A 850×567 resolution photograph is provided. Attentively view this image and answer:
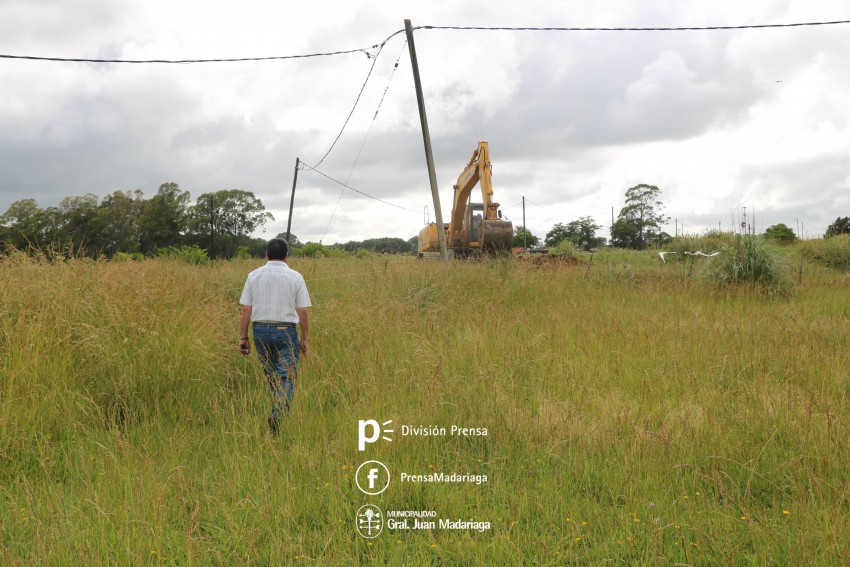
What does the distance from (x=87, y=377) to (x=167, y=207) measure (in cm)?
5091

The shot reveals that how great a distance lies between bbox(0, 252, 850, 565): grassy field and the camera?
333cm

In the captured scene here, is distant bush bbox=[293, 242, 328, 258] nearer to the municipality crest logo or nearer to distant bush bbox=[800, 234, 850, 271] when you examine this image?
distant bush bbox=[800, 234, 850, 271]

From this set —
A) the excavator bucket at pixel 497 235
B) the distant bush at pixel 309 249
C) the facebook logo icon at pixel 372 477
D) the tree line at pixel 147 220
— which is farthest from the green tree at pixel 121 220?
the facebook logo icon at pixel 372 477

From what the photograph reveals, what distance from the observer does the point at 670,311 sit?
34.5 feet

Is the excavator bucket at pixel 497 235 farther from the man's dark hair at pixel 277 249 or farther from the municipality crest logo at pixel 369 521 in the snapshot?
the municipality crest logo at pixel 369 521

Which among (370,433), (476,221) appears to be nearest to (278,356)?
(370,433)

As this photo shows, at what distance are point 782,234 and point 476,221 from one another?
60.4 feet

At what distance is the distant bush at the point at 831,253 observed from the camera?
20.5 m

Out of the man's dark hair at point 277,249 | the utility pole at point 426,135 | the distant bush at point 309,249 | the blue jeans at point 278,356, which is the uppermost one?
the utility pole at point 426,135

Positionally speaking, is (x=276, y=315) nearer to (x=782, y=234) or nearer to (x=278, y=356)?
(x=278, y=356)

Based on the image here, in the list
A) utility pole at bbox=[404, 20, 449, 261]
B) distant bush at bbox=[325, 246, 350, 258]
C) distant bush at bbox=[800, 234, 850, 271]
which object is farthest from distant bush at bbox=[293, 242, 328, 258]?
distant bush at bbox=[800, 234, 850, 271]

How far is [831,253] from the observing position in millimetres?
21000

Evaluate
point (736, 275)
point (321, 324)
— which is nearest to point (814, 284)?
point (736, 275)

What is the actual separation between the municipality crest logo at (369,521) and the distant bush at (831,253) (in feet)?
72.4
